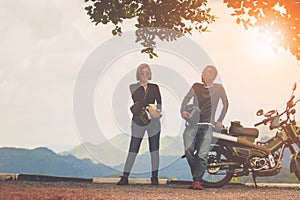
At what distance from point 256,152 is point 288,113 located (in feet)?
3.22

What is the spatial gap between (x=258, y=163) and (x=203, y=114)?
1724 mm

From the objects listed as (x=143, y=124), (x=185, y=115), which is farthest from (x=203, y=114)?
(x=143, y=124)

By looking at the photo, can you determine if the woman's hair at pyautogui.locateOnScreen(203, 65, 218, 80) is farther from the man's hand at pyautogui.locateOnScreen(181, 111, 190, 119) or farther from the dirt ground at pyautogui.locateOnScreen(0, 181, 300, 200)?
the dirt ground at pyautogui.locateOnScreen(0, 181, 300, 200)

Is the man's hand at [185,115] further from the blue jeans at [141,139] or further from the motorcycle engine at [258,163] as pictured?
the motorcycle engine at [258,163]

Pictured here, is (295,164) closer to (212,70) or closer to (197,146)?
(197,146)

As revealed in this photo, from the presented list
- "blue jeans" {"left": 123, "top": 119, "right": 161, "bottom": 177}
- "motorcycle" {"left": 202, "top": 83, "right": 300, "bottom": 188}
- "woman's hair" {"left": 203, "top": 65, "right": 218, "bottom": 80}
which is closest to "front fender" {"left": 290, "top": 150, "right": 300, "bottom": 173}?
"motorcycle" {"left": 202, "top": 83, "right": 300, "bottom": 188}

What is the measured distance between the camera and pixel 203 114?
1336cm

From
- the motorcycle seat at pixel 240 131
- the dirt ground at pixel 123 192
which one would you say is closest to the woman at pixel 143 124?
the dirt ground at pixel 123 192

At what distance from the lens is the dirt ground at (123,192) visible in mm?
11609

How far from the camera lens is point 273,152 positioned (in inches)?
565

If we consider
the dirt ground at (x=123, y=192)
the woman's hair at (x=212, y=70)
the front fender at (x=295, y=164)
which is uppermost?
the woman's hair at (x=212, y=70)

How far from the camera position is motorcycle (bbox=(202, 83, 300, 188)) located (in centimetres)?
1398

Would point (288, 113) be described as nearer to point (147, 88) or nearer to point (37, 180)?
point (147, 88)

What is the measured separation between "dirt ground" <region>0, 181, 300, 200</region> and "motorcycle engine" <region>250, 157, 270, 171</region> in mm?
430
